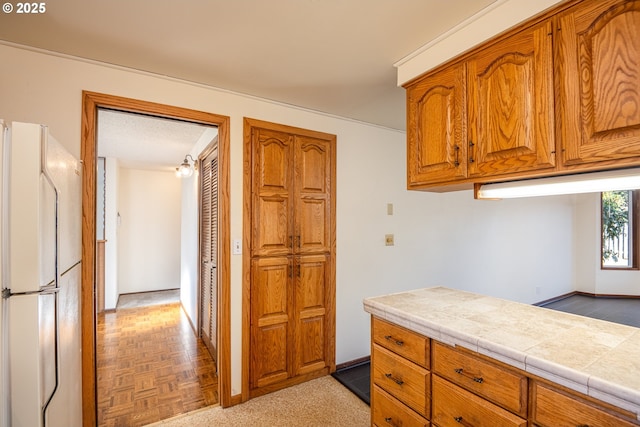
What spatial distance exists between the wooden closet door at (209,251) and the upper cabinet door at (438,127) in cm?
186

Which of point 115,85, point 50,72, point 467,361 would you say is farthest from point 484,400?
point 50,72

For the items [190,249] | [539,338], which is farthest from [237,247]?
[190,249]

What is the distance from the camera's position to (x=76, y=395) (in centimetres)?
158

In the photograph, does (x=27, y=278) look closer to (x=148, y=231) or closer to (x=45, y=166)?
(x=45, y=166)

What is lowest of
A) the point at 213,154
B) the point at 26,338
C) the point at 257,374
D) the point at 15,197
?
the point at 257,374

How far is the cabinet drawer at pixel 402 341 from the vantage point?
141 centimetres

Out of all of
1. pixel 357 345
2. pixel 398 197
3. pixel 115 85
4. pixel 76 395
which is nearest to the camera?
pixel 76 395

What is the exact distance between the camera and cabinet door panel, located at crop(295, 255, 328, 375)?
257cm

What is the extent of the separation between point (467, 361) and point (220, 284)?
1.72m

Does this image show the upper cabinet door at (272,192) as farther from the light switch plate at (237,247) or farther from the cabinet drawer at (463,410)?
the cabinet drawer at (463,410)

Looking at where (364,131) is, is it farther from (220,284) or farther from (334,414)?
(334,414)

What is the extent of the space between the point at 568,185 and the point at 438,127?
673 mm

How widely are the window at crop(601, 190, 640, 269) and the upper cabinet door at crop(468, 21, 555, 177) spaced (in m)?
5.68

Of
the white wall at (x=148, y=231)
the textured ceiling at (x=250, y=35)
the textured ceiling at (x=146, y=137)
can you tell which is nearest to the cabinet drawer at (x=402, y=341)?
the textured ceiling at (x=250, y=35)
